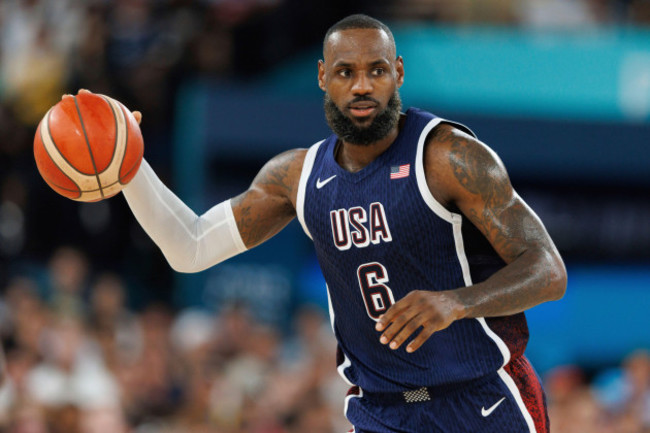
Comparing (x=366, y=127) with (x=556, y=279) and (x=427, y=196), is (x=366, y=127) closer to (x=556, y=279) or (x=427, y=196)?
(x=427, y=196)

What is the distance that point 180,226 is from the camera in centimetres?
522

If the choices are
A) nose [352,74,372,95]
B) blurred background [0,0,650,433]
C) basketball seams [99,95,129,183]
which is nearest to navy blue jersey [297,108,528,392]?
nose [352,74,372,95]

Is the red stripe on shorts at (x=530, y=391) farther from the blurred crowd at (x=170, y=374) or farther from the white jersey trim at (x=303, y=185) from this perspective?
the blurred crowd at (x=170, y=374)

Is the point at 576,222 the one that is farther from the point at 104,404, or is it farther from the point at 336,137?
the point at 336,137

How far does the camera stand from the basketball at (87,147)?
4.80 meters

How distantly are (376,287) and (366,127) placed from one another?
2.39ft

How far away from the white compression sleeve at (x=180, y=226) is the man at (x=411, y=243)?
0.49 meters

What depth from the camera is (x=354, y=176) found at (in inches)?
188

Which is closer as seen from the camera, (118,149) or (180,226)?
(118,149)

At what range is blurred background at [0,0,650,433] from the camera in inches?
501

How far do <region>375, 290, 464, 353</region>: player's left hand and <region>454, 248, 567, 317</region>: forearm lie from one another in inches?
6.4

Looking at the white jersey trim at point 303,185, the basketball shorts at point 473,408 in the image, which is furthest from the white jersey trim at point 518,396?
the white jersey trim at point 303,185

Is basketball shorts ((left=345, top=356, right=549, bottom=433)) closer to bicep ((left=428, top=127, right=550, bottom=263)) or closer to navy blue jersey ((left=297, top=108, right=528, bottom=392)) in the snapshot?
navy blue jersey ((left=297, top=108, right=528, bottom=392))

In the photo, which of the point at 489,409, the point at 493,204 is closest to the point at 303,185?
the point at 493,204
